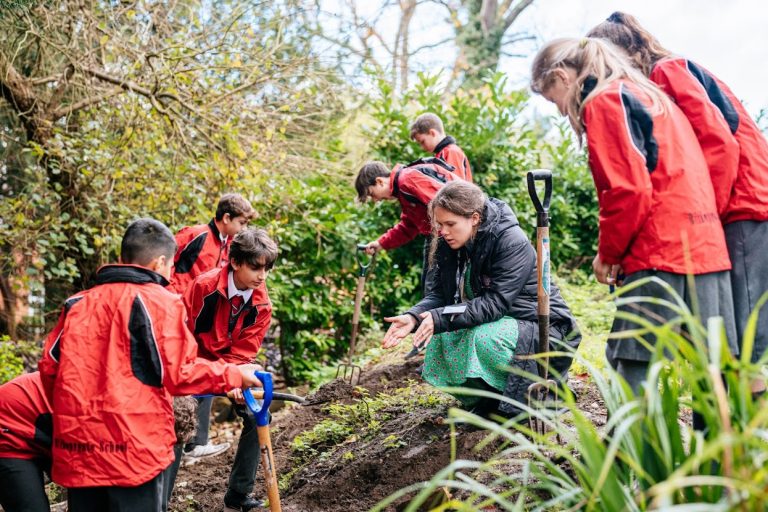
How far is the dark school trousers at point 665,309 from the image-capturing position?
2445 mm

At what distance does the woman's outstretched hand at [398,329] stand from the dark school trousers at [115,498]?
1.29m

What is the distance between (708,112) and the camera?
2625 millimetres

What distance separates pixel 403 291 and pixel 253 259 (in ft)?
15.8

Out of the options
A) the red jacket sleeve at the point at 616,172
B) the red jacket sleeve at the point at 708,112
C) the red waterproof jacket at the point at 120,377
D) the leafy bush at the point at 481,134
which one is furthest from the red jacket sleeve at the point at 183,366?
the leafy bush at the point at 481,134

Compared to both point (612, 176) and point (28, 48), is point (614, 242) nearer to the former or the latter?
point (612, 176)

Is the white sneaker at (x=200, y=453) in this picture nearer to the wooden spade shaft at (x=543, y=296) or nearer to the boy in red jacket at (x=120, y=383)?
the boy in red jacket at (x=120, y=383)

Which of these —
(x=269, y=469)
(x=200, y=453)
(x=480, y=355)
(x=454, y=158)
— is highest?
(x=454, y=158)

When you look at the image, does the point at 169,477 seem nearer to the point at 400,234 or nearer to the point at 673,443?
the point at 673,443

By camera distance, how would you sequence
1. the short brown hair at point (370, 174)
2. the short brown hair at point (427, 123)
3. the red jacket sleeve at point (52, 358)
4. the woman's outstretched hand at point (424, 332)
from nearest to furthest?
the red jacket sleeve at point (52, 358)
the woman's outstretched hand at point (424, 332)
the short brown hair at point (370, 174)
the short brown hair at point (427, 123)

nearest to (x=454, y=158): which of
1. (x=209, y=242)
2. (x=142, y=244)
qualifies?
(x=209, y=242)

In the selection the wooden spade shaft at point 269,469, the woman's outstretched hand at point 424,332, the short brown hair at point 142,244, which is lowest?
the wooden spade shaft at point 269,469

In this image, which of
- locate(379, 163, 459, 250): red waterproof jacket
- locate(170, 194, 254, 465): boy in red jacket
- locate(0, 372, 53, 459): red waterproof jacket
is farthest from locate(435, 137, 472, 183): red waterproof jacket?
locate(0, 372, 53, 459): red waterproof jacket

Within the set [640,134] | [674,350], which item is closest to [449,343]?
[640,134]

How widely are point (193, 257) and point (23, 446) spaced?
210cm
